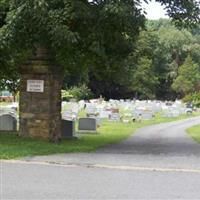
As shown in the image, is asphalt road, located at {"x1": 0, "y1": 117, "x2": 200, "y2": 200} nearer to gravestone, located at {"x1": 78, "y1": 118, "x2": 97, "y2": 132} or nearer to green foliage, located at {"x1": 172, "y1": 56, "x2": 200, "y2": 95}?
gravestone, located at {"x1": 78, "y1": 118, "x2": 97, "y2": 132}

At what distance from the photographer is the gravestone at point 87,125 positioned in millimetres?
28984

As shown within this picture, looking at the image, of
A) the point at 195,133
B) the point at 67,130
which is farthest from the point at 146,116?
the point at 67,130

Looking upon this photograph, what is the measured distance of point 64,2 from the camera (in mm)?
17719

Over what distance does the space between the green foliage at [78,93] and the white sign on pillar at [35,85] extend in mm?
57369

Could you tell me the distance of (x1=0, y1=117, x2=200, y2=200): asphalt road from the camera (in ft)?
33.3

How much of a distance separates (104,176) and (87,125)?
1666 cm

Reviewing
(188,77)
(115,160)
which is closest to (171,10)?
(115,160)

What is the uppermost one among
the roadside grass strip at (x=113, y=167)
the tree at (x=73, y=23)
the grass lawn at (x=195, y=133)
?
the tree at (x=73, y=23)

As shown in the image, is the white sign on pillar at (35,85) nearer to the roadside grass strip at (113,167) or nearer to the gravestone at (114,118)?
the roadside grass strip at (113,167)

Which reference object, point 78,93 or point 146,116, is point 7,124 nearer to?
point 146,116

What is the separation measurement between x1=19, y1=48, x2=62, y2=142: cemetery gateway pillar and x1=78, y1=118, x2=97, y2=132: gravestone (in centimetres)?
837

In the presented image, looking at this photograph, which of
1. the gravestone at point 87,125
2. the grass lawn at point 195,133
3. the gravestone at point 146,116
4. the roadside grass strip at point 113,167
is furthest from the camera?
the gravestone at point 146,116

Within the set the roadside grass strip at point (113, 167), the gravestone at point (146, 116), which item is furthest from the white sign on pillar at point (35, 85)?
the gravestone at point (146, 116)

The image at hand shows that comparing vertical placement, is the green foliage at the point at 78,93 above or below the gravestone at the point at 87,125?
above
